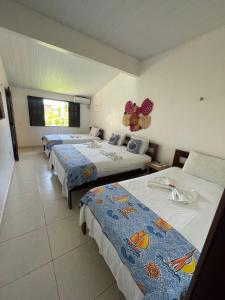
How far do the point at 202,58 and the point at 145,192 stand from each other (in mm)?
2298

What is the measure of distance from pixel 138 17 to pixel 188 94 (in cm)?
139

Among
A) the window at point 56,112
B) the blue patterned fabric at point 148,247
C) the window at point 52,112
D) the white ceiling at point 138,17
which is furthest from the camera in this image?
the window at point 56,112

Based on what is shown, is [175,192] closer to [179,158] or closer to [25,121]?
[179,158]

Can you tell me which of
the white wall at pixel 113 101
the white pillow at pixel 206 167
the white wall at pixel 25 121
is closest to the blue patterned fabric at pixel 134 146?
the white wall at pixel 113 101

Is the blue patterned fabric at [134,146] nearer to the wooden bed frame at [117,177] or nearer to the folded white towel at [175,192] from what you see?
the wooden bed frame at [117,177]

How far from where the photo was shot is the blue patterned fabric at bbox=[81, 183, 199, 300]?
71 centimetres

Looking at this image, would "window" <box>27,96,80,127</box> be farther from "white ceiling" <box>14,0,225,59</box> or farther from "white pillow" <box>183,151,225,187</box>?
"white pillow" <box>183,151,225,187</box>

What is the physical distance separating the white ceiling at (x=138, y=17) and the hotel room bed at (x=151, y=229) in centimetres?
219

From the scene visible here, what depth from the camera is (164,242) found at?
0.89 metres

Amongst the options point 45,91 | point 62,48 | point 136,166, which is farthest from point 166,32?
point 45,91

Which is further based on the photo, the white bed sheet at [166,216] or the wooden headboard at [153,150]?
the wooden headboard at [153,150]

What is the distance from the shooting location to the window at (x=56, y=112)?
5102 mm

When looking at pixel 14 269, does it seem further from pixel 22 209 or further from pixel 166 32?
pixel 166 32

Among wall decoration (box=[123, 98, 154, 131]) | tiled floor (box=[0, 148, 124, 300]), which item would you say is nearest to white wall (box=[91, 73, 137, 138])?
wall decoration (box=[123, 98, 154, 131])
